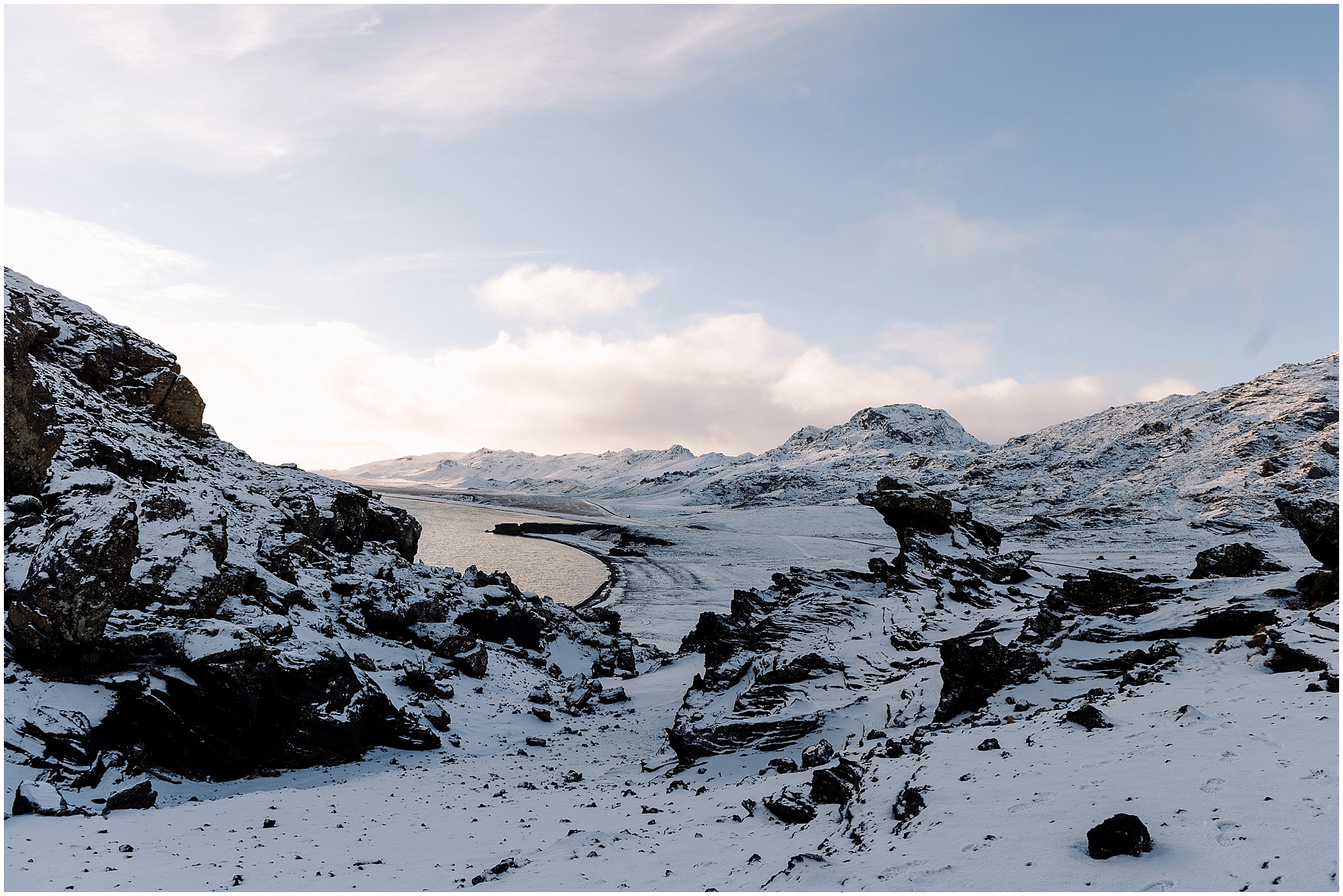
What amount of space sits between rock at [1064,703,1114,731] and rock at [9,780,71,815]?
2032 cm

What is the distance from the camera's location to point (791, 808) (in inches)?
500

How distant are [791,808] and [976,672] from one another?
30.4 ft

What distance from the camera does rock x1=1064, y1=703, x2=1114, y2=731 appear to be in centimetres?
1375

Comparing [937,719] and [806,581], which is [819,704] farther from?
[806,581]

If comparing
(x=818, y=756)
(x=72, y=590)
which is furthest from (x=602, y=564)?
(x=818, y=756)

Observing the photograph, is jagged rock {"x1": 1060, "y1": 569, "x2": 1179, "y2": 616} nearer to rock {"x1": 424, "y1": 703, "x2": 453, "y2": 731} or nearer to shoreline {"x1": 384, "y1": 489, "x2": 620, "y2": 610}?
rock {"x1": 424, "y1": 703, "x2": 453, "y2": 731}

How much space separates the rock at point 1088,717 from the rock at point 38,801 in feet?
66.7

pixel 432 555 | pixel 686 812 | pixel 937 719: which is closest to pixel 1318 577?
pixel 937 719

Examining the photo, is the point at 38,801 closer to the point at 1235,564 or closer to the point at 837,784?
the point at 837,784

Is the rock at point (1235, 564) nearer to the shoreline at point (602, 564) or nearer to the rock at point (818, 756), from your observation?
the rock at point (818, 756)

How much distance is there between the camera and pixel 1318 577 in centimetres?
1945

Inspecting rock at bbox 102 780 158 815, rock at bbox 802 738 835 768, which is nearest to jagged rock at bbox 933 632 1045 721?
rock at bbox 802 738 835 768

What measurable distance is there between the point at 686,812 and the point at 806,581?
2544cm

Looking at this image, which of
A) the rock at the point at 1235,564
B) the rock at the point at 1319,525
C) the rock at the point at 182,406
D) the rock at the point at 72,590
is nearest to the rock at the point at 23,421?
the rock at the point at 72,590
